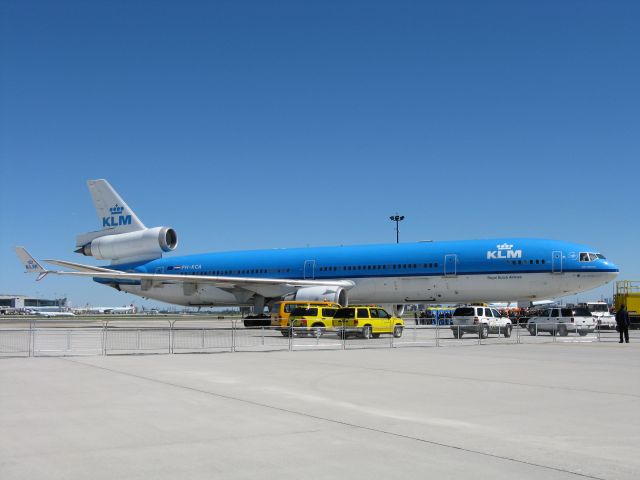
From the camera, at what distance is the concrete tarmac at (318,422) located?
22.6 ft

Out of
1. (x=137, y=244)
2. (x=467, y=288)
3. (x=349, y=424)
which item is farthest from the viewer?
(x=137, y=244)

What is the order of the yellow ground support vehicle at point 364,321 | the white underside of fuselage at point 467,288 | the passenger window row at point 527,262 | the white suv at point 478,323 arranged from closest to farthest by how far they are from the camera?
the yellow ground support vehicle at point 364,321, the white suv at point 478,323, the white underside of fuselage at point 467,288, the passenger window row at point 527,262

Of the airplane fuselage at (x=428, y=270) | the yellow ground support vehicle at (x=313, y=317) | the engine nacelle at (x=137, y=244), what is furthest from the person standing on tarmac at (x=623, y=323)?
the engine nacelle at (x=137, y=244)

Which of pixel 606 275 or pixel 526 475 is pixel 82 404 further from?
pixel 606 275

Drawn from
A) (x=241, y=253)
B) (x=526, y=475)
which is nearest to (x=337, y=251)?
(x=241, y=253)

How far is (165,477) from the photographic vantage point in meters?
6.46

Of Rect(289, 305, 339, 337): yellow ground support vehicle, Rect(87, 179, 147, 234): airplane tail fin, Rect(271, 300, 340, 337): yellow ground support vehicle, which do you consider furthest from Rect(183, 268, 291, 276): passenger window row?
Rect(289, 305, 339, 337): yellow ground support vehicle

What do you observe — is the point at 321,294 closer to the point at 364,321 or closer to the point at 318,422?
the point at 364,321

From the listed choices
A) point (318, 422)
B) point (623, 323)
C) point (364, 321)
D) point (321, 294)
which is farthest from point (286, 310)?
point (318, 422)

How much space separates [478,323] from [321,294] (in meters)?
10.5

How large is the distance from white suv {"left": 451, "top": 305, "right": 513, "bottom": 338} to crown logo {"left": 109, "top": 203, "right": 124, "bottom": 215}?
29151 mm

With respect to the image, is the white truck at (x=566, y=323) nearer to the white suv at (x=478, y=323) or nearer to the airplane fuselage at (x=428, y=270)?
the airplane fuselage at (x=428, y=270)

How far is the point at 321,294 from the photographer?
3959 centimetres

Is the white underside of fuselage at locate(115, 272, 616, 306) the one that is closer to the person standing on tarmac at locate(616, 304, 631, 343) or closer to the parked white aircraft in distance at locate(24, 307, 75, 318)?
the person standing on tarmac at locate(616, 304, 631, 343)
